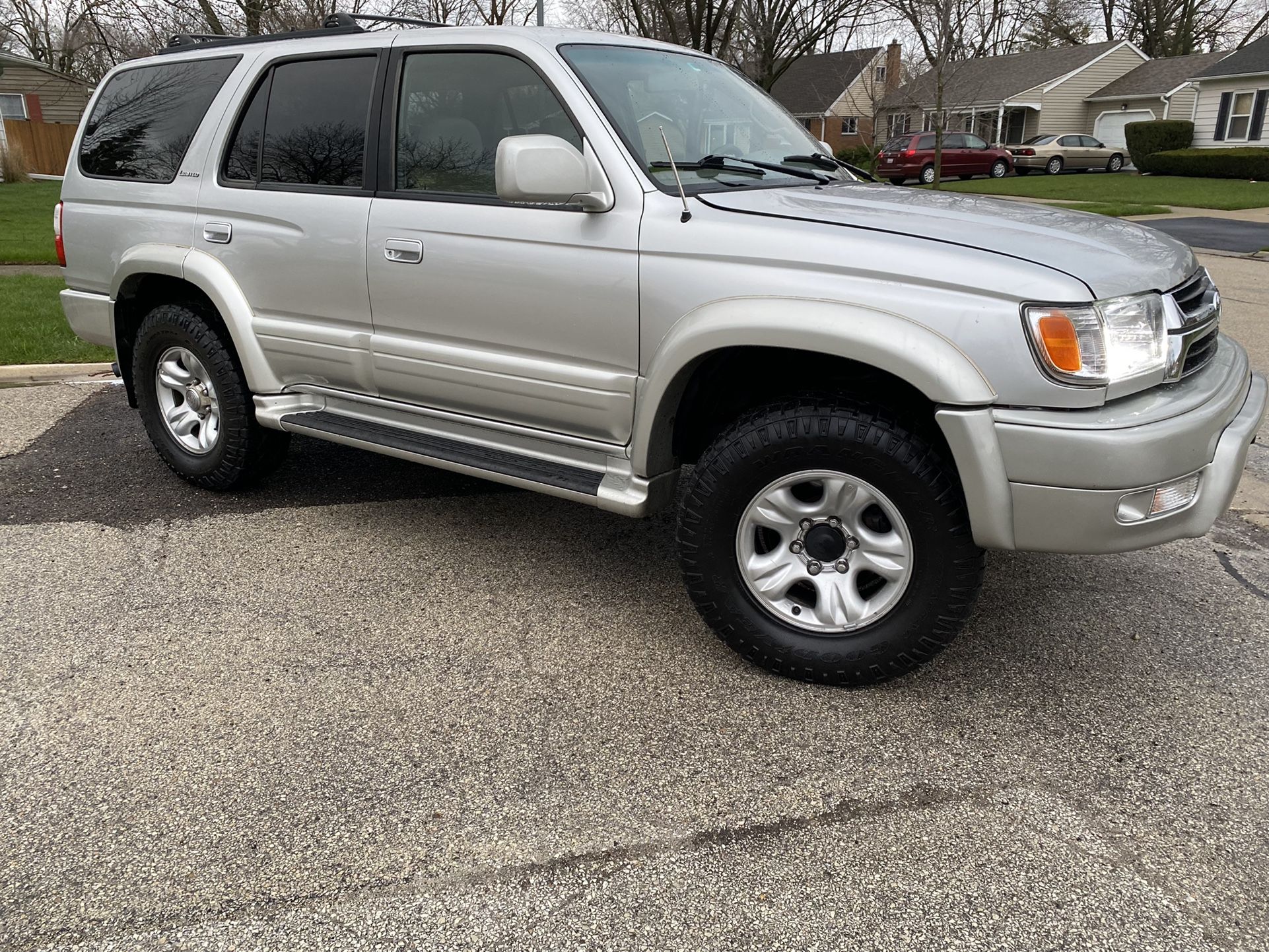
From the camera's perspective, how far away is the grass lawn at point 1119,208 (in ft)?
60.1

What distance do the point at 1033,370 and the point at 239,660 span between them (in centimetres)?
257

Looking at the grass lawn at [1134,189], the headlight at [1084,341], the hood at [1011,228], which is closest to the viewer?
the headlight at [1084,341]

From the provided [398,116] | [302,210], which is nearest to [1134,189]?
[398,116]

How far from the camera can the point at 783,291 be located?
292cm

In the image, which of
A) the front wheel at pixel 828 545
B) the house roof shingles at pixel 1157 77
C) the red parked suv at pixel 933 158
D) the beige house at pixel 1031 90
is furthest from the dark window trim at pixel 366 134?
the house roof shingles at pixel 1157 77

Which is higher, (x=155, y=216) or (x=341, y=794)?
(x=155, y=216)

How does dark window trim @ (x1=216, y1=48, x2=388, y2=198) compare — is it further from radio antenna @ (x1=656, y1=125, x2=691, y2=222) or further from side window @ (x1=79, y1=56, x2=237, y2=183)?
radio antenna @ (x1=656, y1=125, x2=691, y2=222)

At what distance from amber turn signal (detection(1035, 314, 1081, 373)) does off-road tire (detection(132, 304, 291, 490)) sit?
131 inches

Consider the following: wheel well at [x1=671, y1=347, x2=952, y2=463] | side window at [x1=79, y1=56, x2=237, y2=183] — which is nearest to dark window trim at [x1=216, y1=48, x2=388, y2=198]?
side window at [x1=79, y1=56, x2=237, y2=183]

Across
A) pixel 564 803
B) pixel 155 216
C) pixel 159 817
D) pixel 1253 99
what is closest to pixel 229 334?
pixel 155 216

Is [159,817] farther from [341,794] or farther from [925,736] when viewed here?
[925,736]

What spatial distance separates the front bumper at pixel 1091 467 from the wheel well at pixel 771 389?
22 centimetres

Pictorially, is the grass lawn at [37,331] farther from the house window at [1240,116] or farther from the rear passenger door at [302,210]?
the house window at [1240,116]

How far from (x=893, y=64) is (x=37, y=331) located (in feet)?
171
